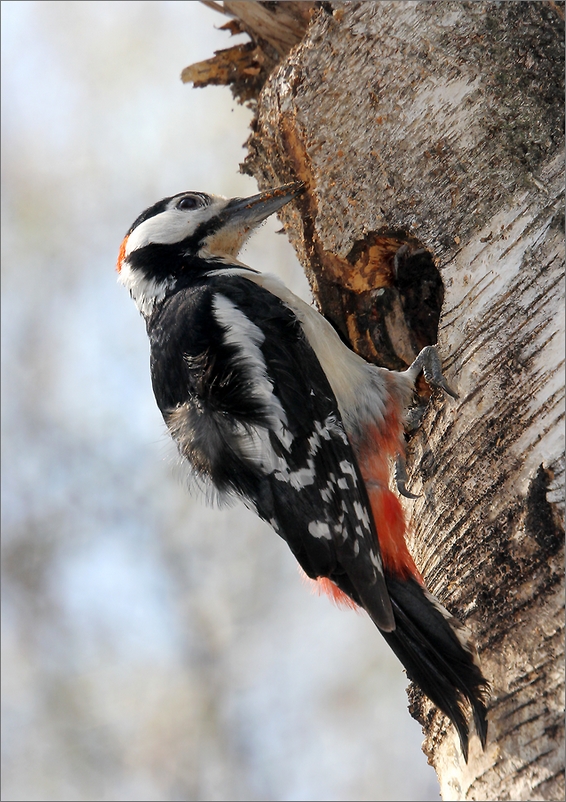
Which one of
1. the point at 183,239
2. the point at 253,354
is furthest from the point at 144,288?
the point at 253,354

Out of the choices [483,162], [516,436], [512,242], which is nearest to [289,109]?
[483,162]

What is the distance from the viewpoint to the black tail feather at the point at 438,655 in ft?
6.28

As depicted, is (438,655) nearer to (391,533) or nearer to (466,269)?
(391,533)

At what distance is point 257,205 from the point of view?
3.13 m

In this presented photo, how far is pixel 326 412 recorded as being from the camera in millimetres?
2641

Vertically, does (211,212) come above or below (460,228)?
above

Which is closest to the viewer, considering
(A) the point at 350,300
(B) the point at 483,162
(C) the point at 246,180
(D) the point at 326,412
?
(B) the point at 483,162

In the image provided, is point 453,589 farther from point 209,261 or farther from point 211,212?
point 211,212

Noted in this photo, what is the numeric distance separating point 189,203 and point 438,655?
2.10 metres

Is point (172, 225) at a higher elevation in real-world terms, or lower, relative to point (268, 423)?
higher

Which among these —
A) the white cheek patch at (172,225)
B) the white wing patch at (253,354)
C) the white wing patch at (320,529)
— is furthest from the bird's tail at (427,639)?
the white cheek patch at (172,225)

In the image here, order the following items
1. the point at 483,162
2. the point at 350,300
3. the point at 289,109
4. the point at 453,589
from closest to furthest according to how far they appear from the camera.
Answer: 1. the point at 453,589
2. the point at 483,162
3. the point at 289,109
4. the point at 350,300

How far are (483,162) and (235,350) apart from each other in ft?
3.20

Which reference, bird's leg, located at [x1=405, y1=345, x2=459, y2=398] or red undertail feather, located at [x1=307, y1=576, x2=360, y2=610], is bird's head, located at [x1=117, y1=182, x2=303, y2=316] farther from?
red undertail feather, located at [x1=307, y1=576, x2=360, y2=610]
